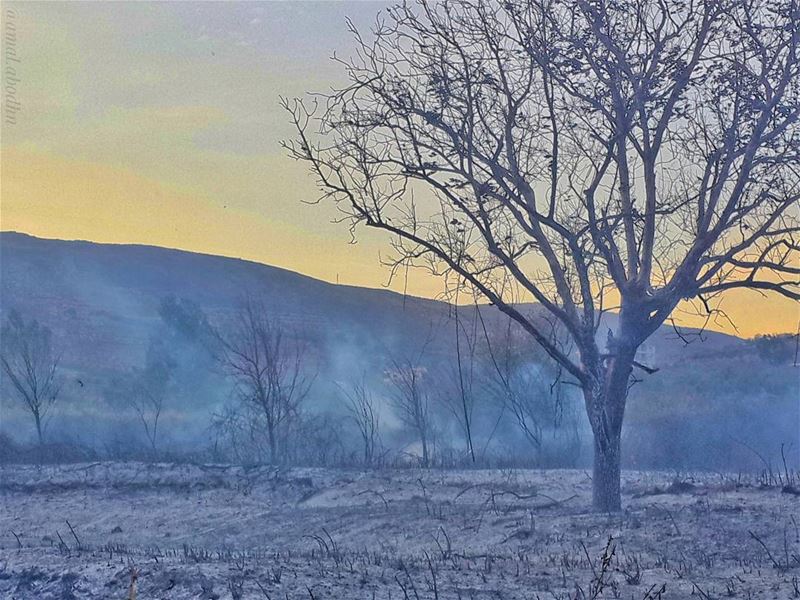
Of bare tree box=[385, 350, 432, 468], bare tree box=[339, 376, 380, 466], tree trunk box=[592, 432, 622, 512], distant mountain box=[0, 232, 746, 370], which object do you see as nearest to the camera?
tree trunk box=[592, 432, 622, 512]

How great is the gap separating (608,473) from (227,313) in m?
77.5

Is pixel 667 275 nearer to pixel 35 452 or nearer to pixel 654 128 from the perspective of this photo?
pixel 654 128

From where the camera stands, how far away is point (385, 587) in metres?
10.1

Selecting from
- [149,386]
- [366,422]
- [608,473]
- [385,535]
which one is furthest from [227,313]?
[608,473]

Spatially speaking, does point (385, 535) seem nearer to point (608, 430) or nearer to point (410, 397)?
point (608, 430)

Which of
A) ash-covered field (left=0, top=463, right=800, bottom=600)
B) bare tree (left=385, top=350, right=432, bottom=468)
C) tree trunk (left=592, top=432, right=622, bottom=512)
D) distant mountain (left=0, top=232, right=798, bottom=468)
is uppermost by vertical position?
distant mountain (left=0, top=232, right=798, bottom=468)

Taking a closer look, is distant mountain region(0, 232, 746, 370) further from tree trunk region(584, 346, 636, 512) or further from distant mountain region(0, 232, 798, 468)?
tree trunk region(584, 346, 636, 512)

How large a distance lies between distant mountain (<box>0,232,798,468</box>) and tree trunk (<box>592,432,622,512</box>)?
3950 cm

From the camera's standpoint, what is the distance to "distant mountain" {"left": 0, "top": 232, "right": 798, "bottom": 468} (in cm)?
6075

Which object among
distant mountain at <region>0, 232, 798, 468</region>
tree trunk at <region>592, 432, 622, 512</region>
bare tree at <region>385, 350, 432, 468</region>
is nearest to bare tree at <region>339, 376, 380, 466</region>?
bare tree at <region>385, 350, 432, 468</region>

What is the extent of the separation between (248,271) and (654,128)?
89.5 meters

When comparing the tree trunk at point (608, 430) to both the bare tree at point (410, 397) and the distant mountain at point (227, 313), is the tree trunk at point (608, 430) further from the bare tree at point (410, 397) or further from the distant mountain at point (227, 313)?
the distant mountain at point (227, 313)

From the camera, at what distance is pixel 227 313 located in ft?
302

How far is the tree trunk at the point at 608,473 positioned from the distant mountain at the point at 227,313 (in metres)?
39.5
